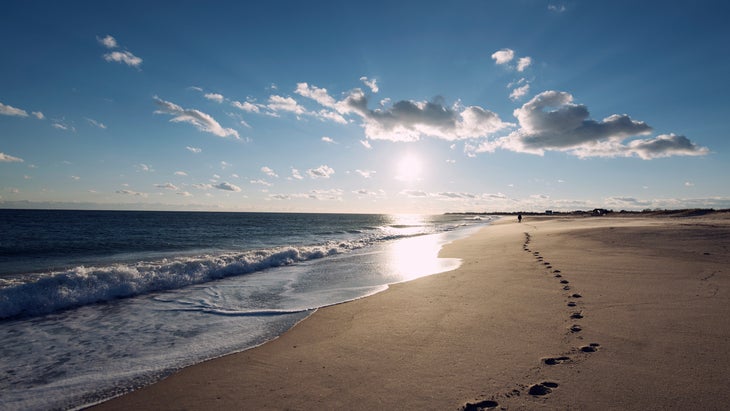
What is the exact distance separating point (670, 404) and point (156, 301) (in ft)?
36.3

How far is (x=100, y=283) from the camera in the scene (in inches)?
407

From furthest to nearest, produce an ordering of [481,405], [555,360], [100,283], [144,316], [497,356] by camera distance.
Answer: [100,283] < [144,316] < [497,356] < [555,360] < [481,405]

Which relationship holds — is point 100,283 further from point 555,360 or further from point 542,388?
point 555,360

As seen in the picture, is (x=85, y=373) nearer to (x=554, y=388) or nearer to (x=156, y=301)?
(x=156, y=301)

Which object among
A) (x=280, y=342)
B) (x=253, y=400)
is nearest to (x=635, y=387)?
(x=253, y=400)

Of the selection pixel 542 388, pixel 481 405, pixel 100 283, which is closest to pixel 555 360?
pixel 542 388

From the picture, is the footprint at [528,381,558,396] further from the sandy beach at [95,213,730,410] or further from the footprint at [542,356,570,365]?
the footprint at [542,356,570,365]

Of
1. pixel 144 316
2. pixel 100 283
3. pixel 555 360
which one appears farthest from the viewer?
pixel 100 283

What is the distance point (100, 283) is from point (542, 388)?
12.5 meters

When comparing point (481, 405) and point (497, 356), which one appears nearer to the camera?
point (481, 405)

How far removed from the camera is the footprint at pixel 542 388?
3439 mm

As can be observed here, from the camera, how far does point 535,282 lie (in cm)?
866

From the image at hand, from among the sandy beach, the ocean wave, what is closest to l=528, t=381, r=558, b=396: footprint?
the sandy beach

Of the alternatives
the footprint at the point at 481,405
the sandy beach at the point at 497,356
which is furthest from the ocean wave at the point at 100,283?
the footprint at the point at 481,405
